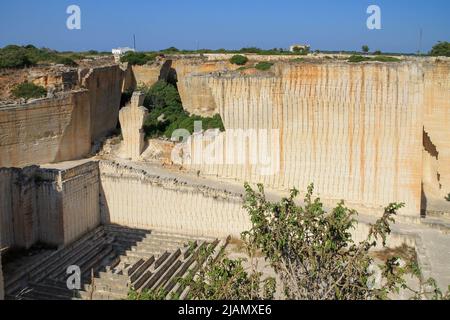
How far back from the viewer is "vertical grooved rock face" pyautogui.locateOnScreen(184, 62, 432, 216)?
13320mm

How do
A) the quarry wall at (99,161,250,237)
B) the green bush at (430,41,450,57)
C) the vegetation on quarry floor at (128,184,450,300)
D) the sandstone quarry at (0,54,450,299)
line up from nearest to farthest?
the vegetation on quarry floor at (128,184,450,300), the sandstone quarry at (0,54,450,299), the quarry wall at (99,161,250,237), the green bush at (430,41,450,57)

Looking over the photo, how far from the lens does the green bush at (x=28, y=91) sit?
1758 cm

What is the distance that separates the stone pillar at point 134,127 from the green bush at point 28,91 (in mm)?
2734

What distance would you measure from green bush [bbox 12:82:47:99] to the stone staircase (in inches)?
261

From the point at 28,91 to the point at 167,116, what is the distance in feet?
18.4

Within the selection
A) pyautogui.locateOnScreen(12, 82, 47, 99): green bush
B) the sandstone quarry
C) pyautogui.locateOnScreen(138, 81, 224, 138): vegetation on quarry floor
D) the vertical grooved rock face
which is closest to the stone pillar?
pyautogui.locateOnScreen(138, 81, 224, 138): vegetation on quarry floor

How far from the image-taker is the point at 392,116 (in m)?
13.4

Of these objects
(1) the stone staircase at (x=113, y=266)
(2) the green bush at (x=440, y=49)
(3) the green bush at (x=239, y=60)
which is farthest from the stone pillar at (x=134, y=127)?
(2) the green bush at (x=440, y=49)

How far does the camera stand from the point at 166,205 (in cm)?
1320

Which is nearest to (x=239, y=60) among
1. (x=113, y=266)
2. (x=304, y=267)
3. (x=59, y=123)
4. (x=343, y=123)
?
(x=59, y=123)

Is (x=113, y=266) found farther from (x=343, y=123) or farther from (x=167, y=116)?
(x=167, y=116)

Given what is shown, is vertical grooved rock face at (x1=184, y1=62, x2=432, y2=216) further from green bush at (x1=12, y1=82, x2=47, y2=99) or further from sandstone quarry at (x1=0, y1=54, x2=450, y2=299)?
green bush at (x1=12, y1=82, x2=47, y2=99)

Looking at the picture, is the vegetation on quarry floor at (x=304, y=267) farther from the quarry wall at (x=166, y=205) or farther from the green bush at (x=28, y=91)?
the green bush at (x=28, y=91)
